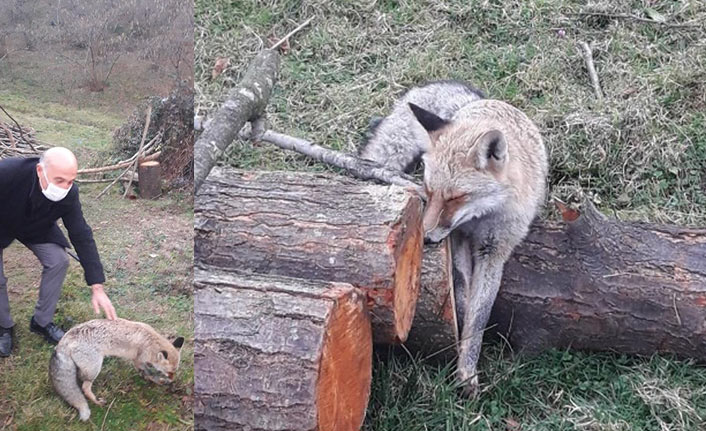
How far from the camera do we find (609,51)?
592 centimetres

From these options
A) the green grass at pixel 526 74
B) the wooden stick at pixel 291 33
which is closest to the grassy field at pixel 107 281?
the green grass at pixel 526 74

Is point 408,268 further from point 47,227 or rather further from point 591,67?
point 591,67

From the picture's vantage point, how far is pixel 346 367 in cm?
260

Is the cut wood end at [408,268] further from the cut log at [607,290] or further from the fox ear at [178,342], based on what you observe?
the fox ear at [178,342]

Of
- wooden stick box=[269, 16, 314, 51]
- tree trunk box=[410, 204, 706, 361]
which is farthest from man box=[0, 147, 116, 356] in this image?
wooden stick box=[269, 16, 314, 51]

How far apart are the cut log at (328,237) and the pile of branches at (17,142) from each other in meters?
1.31

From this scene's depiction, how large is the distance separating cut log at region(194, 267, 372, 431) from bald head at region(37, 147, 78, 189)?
2.60 feet

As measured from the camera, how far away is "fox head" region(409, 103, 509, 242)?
3.24 meters

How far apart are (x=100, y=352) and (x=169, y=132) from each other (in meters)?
0.57

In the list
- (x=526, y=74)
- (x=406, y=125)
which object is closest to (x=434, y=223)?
(x=406, y=125)

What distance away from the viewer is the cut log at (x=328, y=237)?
2.84 metres

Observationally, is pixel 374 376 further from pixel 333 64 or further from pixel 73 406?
pixel 333 64

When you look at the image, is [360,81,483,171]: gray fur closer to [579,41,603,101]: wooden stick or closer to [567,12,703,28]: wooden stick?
[579,41,603,101]: wooden stick

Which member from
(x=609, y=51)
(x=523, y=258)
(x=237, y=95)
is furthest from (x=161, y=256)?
(x=609, y=51)
